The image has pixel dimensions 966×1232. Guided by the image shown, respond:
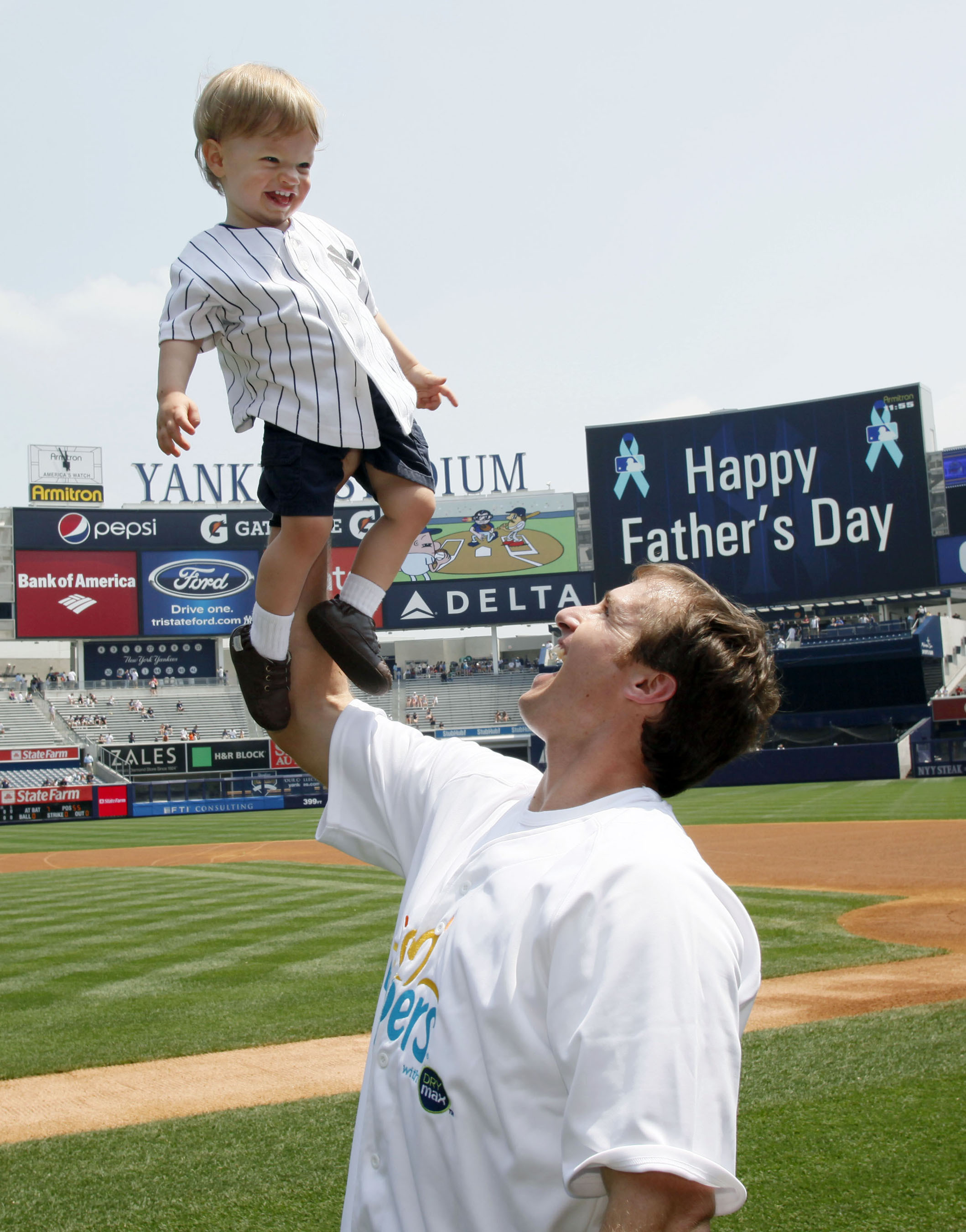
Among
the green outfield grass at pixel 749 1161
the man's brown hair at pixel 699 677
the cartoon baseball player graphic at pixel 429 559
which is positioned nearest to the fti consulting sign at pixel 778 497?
the cartoon baseball player graphic at pixel 429 559

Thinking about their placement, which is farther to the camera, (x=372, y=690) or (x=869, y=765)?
(x=869, y=765)

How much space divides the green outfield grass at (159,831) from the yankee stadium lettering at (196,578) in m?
12.4

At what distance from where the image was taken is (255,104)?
1.92 metres

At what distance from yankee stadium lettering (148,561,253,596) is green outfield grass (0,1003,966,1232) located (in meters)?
41.6

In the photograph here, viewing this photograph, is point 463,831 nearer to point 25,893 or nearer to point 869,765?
point 25,893

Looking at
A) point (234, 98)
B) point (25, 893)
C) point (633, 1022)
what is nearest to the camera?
point (633, 1022)

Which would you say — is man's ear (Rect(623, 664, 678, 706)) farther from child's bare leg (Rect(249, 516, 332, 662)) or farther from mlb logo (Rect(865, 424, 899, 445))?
mlb logo (Rect(865, 424, 899, 445))

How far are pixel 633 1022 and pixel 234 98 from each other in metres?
1.68

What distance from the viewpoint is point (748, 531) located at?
140ft

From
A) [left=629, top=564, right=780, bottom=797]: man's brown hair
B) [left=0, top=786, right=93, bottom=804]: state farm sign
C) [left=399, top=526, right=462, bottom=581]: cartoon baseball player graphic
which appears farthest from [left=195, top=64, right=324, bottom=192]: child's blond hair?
[left=399, top=526, right=462, bottom=581]: cartoon baseball player graphic

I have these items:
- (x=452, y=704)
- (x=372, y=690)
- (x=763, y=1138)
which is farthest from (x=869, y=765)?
(x=372, y=690)

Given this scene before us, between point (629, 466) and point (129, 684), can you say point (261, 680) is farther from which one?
point (129, 684)

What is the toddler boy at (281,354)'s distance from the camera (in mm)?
1965

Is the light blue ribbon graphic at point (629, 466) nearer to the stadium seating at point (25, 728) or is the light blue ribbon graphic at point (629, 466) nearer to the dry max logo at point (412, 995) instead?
the stadium seating at point (25, 728)
